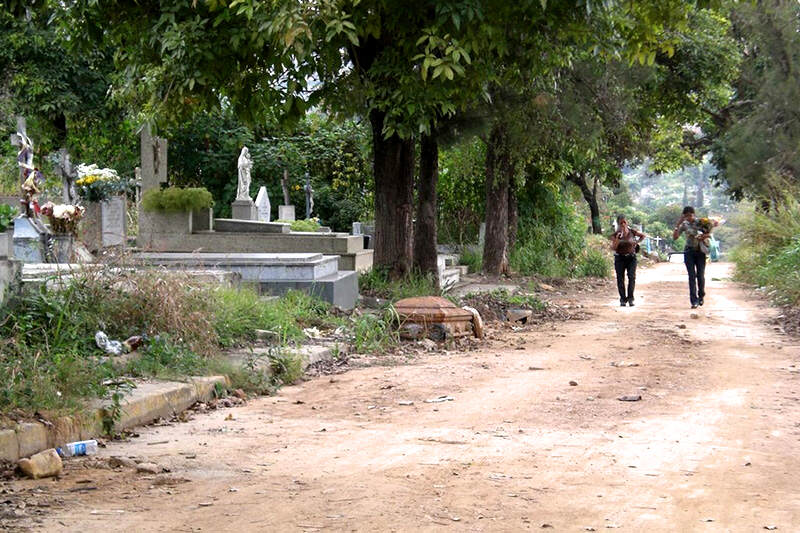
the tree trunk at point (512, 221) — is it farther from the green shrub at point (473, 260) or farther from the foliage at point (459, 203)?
the foliage at point (459, 203)

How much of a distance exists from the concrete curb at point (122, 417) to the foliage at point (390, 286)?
24.8 feet

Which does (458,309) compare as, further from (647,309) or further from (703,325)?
(647,309)

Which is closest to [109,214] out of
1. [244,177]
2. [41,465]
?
[244,177]

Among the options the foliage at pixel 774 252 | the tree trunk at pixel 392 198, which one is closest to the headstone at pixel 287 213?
the foliage at pixel 774 252

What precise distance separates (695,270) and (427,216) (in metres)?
5.01

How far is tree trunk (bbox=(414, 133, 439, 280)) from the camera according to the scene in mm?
18969

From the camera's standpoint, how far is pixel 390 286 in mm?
17109

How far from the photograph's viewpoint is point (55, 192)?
2938 centimetres

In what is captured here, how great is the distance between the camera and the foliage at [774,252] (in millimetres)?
19880

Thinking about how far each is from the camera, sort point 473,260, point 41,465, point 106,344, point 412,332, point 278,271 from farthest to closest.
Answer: point 473,260 < point 278,271 < point 412,332 < point 106,344 < point 41,465

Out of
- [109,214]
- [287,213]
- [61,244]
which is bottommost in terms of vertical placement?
[61,244]

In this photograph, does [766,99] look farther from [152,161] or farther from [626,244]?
[152,161]

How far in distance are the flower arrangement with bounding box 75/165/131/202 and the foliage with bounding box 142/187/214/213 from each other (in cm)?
499

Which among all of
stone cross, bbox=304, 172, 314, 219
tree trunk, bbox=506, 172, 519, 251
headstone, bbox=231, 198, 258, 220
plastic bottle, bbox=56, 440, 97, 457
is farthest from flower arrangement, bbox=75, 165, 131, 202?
plastic bottle, bbox=56, 440, 97, 457
